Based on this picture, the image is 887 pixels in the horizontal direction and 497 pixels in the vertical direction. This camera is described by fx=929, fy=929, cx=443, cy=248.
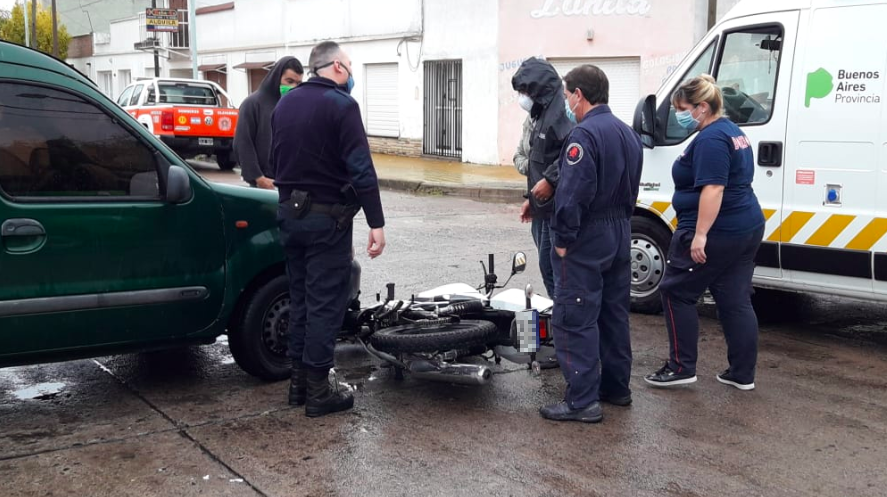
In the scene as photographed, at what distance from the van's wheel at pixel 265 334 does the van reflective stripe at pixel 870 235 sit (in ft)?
12.0

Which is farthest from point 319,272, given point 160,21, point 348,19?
point 160,21

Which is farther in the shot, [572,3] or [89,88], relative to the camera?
[572,3]

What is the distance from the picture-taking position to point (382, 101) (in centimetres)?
2381

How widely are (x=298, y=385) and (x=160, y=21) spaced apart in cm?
2606

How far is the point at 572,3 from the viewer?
1928 cm

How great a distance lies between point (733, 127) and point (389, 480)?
269cm

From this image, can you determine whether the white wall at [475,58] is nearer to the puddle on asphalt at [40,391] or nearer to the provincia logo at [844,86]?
the provincia logo at [844,86]

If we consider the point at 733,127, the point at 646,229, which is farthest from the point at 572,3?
the point at 733,127

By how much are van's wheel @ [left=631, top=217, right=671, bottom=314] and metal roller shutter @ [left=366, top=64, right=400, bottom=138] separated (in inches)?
648

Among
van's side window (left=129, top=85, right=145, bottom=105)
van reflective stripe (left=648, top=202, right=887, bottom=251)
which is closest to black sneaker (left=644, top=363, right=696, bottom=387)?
van reflective stripe (left=648, top=202, right=887, bottom=251)

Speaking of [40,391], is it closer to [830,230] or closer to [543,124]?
[543,124]

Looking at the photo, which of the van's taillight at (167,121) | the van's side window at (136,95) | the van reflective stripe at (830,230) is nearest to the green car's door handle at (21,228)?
the van reflective stripe at (830,230)

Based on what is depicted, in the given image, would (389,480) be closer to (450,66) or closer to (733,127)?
(733,127)

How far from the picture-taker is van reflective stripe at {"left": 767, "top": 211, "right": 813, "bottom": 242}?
6250 mm
